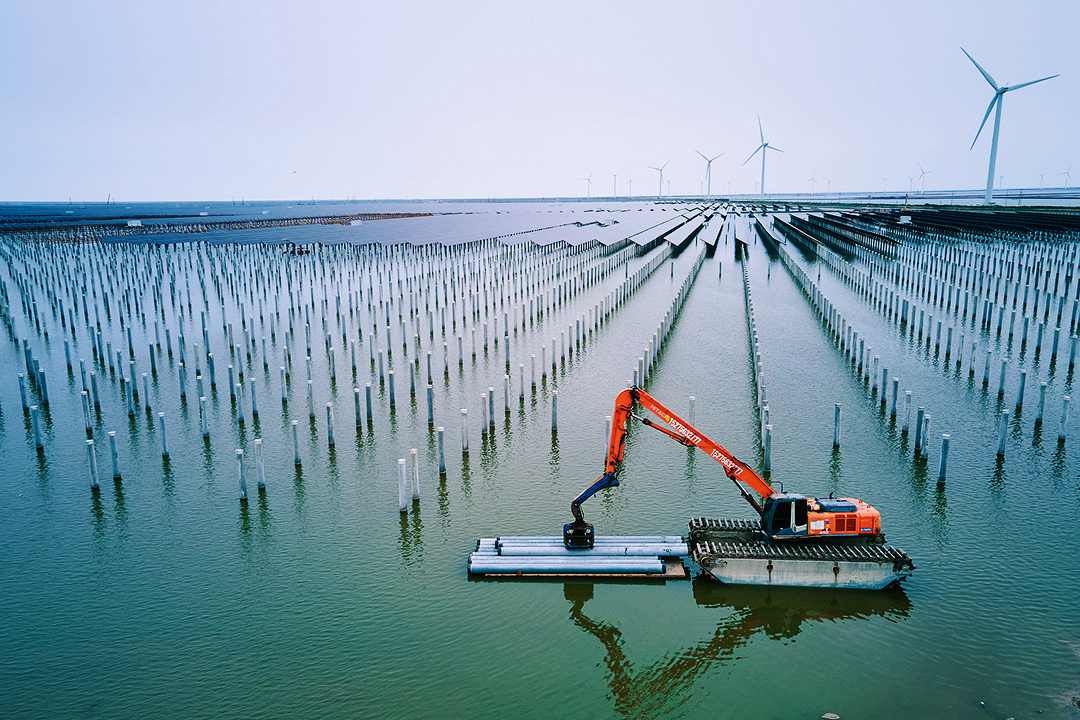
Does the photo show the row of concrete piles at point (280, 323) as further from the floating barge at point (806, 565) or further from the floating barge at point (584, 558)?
the floating barge at point (806, 565)

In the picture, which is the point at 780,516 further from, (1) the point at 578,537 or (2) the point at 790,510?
(1) the point at 578,537

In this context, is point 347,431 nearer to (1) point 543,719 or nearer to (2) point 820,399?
(1) point 543,719

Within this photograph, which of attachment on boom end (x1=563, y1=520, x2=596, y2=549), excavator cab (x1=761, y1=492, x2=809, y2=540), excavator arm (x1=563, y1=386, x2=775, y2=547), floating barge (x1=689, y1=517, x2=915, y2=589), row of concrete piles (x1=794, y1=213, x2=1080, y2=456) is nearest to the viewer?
floating barge (x1=689, y1=517, x2=915, y2=589)

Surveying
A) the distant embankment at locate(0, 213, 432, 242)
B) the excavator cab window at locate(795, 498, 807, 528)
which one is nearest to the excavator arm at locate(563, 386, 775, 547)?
the excavator cab window at locate(795, 498, 807, 528)

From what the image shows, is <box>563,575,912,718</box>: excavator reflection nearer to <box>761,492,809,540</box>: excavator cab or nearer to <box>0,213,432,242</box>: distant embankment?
<box>761,492,809,540</box>: excavator cab

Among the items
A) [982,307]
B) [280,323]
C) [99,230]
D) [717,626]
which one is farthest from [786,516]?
[99,230]
